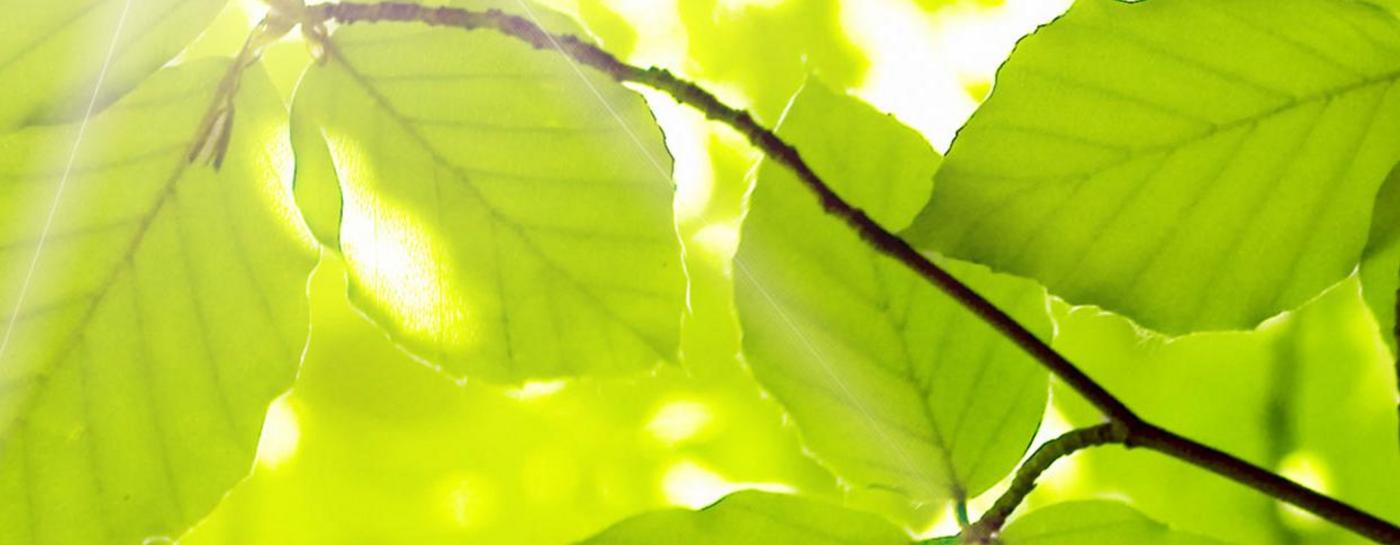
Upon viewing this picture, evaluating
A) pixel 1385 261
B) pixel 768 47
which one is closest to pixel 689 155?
pixel 768 47

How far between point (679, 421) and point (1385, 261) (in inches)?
7.9

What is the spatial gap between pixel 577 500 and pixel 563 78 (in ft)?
0.65

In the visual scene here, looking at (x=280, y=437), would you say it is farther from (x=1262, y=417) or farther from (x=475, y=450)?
(x=1262, y=417)

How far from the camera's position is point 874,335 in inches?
8.1

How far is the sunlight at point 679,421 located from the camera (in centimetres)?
35

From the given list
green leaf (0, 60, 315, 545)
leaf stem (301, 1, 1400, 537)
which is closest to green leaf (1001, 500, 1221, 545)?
leaf stem (301, 1, 1400, 537)

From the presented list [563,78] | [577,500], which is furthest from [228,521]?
[563,78]

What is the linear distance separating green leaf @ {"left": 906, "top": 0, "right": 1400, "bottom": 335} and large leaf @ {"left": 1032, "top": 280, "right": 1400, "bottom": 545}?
0.14 metres

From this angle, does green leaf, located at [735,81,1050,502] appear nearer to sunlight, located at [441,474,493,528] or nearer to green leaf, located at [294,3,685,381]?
green leaf, located at [294,3,685,381]

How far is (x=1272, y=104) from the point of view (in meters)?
0.19

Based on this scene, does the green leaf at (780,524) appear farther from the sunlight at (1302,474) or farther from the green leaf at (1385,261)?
the sunlight at (1302,474)

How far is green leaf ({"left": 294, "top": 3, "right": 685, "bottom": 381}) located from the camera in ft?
0.65

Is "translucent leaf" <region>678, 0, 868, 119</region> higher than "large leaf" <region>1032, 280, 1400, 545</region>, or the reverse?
"translucent leaf" <region>678, 0, 868, 119</region>

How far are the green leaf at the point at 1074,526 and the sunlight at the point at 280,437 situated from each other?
244 millimetres
